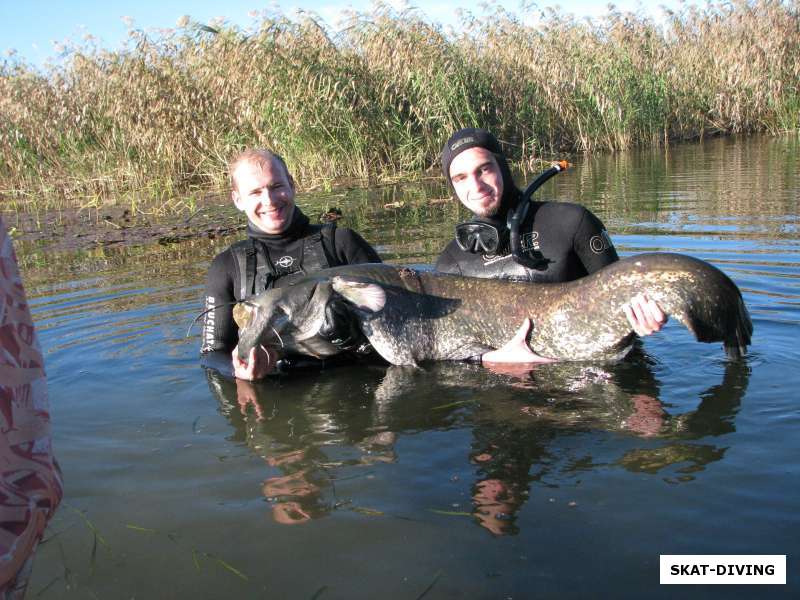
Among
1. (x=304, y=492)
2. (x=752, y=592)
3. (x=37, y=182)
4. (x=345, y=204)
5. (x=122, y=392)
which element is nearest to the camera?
(x=752, y=592)

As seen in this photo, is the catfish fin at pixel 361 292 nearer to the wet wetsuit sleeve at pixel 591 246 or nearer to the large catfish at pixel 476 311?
the large catfish at pixel 476 311

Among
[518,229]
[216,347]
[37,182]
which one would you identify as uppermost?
[37,182]

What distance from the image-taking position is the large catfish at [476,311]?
4.25 meters

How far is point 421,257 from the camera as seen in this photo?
8.20 meters

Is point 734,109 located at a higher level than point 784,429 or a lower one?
higher

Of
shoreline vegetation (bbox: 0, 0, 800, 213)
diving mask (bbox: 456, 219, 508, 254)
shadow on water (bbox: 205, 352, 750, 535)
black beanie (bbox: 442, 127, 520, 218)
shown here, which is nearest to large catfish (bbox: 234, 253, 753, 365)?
shadow on water (bbox: 205, 352, 750, 535)

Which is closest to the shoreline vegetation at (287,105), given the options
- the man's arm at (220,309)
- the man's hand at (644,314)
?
the man's arm at (220,309)

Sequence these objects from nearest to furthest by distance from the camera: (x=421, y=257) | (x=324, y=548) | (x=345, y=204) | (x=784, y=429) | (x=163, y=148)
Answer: (x=324, y=548) → (x=784, y=429) → (x=421, y=257) → (x=345, y=204) → (x=163, y=148)

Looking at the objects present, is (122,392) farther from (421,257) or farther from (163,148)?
(163,148)

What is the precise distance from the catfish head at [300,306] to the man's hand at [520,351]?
0.82 meters

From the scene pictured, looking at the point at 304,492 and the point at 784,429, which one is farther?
the point at 784,429

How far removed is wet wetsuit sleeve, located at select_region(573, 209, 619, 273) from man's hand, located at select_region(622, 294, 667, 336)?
744 millimetres

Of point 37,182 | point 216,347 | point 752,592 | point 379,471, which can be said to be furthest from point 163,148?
point 752,592

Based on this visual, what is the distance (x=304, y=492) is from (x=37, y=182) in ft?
46.2
